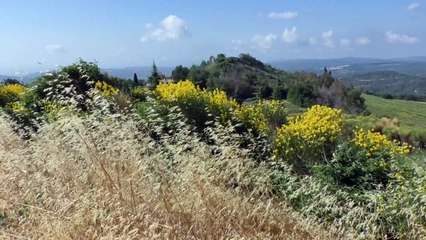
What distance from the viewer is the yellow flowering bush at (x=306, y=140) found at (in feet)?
26.2

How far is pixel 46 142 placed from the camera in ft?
16.9

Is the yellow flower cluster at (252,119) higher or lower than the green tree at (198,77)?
higher

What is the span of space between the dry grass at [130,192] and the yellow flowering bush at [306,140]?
316 centimetres

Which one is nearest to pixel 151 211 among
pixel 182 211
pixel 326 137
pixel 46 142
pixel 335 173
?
pixel 182 211

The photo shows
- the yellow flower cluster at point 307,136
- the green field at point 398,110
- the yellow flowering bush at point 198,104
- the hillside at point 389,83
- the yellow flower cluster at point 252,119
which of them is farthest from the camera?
the hillside at point 389,83

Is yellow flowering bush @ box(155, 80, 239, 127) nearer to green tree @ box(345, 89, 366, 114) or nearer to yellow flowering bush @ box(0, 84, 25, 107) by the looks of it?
yellow flowering bush @ box(0, 84, 25, 107)

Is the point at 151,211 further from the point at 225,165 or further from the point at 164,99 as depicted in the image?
the point at 164,99

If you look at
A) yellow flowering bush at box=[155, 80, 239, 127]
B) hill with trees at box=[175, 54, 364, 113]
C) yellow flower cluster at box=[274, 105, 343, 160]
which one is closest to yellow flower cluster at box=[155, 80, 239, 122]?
yellow flowering bush at box=[155, 80, 239, 127]

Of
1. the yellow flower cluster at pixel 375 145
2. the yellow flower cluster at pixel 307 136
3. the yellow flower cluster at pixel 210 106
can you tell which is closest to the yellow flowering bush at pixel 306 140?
the yellow flower cluster at pixel 307 136

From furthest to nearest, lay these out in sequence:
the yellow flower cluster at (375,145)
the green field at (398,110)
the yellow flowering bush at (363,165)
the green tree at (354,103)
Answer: the green field at (398,110), the green tree at (354,103), the yellow flower cluster at (375,145), the yellow flowering bush at (363,165)

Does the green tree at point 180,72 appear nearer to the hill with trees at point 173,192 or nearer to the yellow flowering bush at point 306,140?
the yellow flowering bush at point 306,140

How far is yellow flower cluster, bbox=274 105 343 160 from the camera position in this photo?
27.1 ft

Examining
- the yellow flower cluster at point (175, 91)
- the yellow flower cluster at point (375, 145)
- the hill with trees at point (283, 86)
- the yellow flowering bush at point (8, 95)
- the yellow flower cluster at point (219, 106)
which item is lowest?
the hill with trees at point (283, 86)

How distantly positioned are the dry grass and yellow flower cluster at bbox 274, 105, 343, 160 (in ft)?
11.4
